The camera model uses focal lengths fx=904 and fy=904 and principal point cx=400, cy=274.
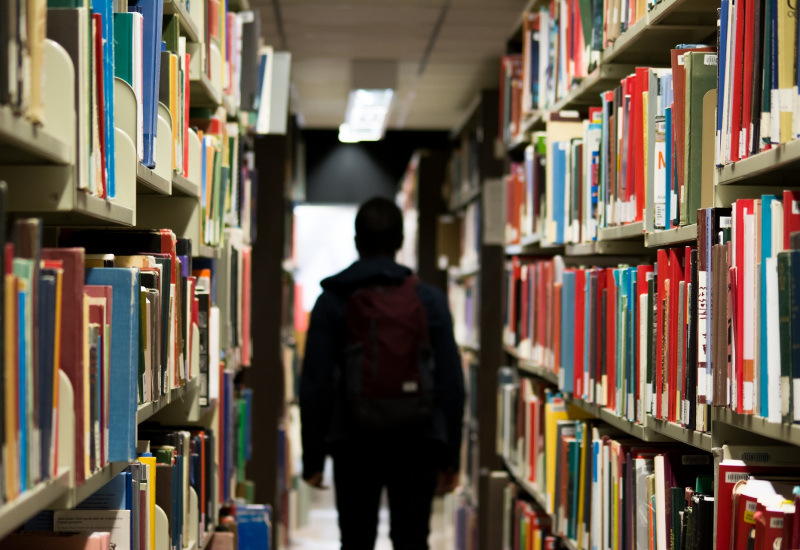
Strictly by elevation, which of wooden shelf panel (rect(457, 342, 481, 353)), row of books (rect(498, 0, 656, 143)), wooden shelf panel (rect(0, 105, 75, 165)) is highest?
row of books (rect(498, 0, 656, 143))

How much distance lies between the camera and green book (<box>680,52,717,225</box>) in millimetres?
1568

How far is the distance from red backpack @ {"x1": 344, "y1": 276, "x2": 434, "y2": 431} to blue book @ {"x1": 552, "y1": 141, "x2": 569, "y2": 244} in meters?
0.50

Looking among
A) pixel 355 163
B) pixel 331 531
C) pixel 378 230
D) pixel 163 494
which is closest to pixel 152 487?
pixel 163 494

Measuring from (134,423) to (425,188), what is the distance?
459cm

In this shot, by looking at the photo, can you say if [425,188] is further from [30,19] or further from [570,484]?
[30,19]

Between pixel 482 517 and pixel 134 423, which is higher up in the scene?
pixel 134 423

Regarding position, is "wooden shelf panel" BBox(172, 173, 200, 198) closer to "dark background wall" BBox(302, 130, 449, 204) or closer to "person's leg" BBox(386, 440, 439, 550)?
"person's leg" BBox(386, 440, 439, 550)

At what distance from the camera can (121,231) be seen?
177cm

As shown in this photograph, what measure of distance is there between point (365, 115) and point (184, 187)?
445cm

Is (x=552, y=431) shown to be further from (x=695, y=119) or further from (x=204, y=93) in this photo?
(x=204, y=93)

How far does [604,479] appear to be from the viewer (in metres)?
2.09

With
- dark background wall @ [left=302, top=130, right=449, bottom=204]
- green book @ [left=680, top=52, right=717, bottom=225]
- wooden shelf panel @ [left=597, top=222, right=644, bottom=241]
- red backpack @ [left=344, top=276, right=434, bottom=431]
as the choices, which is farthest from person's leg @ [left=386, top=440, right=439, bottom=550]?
dark background wall @ [left=302, top=130, right=449, bottom=204]

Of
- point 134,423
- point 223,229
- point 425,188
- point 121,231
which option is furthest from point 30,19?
point 425,188

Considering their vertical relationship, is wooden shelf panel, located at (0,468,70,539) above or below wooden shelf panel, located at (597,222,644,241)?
below
